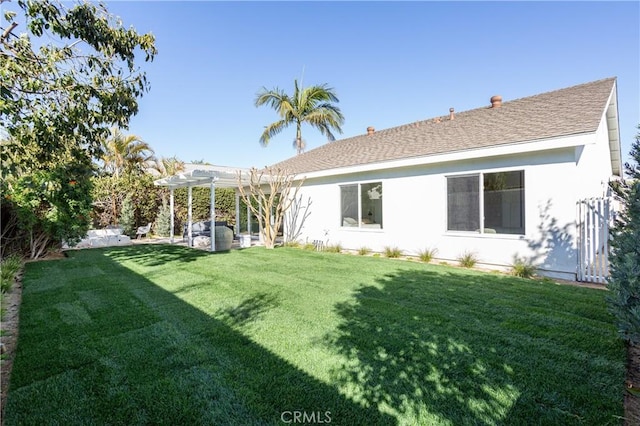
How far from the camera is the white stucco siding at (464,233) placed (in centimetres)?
735

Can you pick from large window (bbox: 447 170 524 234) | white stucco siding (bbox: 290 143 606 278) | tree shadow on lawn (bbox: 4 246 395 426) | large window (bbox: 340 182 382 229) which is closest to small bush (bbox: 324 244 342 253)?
white stucco siding (bbox: 290 143 606 278)

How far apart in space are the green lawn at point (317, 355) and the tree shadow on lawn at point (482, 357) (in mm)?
17

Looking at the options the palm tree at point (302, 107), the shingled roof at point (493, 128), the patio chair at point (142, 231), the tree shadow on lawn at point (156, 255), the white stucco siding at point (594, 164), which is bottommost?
the tree shadow on lawn at point (156, 255)

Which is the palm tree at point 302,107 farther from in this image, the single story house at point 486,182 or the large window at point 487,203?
the large window at point 487,203

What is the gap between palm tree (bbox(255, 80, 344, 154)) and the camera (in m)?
21.3

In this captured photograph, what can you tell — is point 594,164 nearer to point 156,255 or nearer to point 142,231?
point 156,255

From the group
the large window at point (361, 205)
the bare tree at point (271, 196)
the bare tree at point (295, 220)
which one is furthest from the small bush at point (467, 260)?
the bare tree at point (295, 220)

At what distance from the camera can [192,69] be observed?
43.5 ft

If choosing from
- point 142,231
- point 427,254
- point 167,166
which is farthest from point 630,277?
point 167,166

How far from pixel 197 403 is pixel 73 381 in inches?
55.2

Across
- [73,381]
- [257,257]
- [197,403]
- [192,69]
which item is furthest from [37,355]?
[192,69]

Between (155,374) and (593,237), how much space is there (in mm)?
8752

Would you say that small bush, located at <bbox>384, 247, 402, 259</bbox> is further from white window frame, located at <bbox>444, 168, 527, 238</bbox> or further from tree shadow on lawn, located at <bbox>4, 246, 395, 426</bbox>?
tree shadow on lawn, located at <bbox>4, 246, 395, 426</bbox>

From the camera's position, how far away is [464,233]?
30.0 feet
